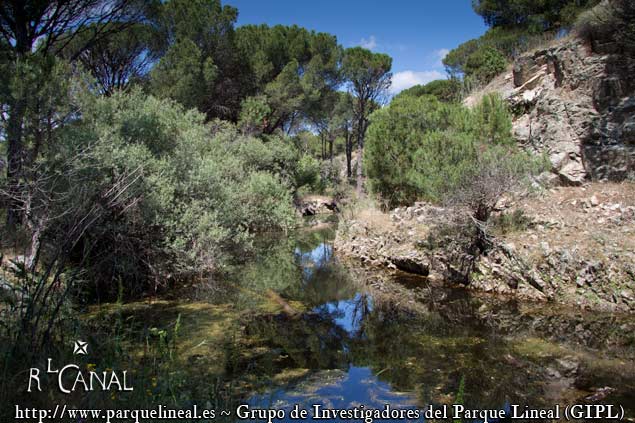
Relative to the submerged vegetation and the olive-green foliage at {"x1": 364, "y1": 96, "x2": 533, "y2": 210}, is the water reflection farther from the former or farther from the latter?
the olive-green foliage at {"x1": 364, "y1": 96, "x2": 533, "y2": 210}

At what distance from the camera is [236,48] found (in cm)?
2338

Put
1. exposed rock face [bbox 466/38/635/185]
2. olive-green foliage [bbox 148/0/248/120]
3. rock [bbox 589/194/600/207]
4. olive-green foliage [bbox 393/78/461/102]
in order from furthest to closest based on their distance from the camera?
olive-green foliage [bbox 393/78/461/102] → olive-green foliage [bbox 148/0/248/120] → exposed rock face [bbox 466/38/635/185] → rock [bbox 589/194/600/207]

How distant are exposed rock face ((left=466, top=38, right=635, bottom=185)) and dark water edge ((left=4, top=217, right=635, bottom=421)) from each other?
7022 mm

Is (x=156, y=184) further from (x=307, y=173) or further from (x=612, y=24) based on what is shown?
(x=307, y=173)

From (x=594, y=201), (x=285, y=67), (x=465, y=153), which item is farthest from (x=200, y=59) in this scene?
(x=594, y=201)

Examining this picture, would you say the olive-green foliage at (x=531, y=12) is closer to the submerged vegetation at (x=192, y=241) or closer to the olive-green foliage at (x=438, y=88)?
the submerged vegetation at (x=192, y=241)

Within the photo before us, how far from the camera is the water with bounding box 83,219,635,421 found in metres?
5.07

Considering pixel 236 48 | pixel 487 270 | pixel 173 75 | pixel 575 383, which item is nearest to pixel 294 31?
pixel 236 48

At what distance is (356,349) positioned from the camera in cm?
682

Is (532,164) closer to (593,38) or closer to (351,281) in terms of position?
(351,281)

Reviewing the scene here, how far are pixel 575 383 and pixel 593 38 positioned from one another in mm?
13404

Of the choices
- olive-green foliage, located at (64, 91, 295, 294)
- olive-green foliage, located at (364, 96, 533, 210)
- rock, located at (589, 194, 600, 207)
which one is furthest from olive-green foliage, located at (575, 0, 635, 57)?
olive-green foliage, located at (64, 91, 295, 294)

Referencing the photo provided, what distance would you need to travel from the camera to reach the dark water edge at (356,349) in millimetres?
4848

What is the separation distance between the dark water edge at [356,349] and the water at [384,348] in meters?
0.02
